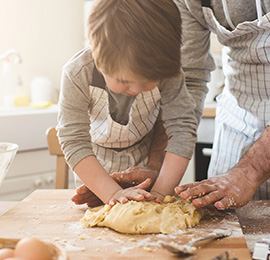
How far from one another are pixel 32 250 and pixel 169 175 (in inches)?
22.7

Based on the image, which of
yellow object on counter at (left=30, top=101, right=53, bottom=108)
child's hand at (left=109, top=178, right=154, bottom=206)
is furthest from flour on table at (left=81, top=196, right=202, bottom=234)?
yellow object on counter at (left=30, top=101, right=53, bottom=108)

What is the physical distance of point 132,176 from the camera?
114 centimetres

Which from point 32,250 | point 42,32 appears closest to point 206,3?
point 32,250

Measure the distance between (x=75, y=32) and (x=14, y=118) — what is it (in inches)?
39.9

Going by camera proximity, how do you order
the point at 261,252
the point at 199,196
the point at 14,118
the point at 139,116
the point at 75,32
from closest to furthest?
the point at 261,252 < the point at 199,196 < the point at 139,116 < the point at 14,118 < the point at 75,32

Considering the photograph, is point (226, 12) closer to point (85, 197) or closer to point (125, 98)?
point (125, 98)

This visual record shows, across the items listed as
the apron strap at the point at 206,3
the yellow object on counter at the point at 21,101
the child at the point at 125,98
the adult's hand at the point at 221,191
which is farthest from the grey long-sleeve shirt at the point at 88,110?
the yellow object on counter at the point at 21,101

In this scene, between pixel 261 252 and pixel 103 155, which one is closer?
pixel 261 252

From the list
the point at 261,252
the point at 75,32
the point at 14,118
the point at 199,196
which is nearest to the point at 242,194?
the point at 199,196

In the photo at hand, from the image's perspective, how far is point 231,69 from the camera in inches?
53.6

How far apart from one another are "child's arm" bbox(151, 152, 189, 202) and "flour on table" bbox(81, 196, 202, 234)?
0.09 metres

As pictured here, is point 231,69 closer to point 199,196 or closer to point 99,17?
point 199,196

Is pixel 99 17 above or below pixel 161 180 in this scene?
above

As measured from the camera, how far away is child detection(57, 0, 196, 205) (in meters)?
0.87
